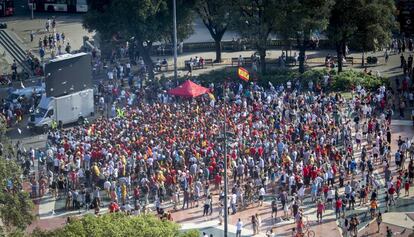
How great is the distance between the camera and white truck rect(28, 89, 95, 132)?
64.8 metres

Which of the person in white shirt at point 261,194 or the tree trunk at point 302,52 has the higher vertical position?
the tree trunk at point 302,52

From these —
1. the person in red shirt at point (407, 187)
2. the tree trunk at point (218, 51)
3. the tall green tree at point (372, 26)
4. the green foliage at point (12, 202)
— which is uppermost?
the tall green tree at point (372, 26)

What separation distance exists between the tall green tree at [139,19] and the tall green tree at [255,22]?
179 inches

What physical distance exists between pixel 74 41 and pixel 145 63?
35.4ft

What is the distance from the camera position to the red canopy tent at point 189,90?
214 ft

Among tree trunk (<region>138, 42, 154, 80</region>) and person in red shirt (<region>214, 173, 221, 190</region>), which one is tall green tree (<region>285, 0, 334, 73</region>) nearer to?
tree trunk (<region>138, 42, 154, 80</region>)

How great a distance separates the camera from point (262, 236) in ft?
157

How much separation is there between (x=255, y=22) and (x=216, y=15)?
4.02 metres

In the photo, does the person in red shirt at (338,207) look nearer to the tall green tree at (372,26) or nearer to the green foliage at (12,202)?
the green foliage at (12,202)

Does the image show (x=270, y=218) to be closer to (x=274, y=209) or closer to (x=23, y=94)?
(x=274, y=209)

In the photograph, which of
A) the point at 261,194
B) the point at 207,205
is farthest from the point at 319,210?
the point at 207,205

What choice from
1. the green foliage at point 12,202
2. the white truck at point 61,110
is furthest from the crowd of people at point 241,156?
the green foliage at point 12,202

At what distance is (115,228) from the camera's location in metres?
35.3

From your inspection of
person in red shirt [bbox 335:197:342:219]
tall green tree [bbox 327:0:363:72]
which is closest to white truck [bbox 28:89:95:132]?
tall green tree [bbox 327:0:363:72]
